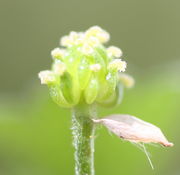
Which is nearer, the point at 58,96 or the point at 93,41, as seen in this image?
the point at 58,96

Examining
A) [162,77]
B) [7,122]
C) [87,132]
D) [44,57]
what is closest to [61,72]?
[87,132]

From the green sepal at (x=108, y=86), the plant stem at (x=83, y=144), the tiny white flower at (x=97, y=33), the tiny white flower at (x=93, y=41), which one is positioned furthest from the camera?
the tiny white flower at (x=97, y=33)

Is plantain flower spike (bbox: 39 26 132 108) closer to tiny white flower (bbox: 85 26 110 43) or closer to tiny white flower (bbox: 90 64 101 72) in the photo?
tiny white flower (bbox: 90 64 101 72)

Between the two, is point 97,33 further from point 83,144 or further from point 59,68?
point 83,144

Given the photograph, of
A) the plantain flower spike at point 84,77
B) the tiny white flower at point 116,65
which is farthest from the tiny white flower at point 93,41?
the tiny white flower at point 116,65

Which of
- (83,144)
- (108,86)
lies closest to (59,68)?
(108,86)

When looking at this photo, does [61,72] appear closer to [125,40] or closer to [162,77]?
[162,77]

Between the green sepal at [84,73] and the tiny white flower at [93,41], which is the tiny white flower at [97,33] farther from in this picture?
the green sepal at [84,73]

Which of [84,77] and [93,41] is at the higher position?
[93,41]

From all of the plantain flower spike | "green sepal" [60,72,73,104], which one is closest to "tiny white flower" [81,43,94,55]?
the plantain flower spike

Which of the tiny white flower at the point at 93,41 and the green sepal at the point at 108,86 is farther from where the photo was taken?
the tiny white flower at the point at 93,41
